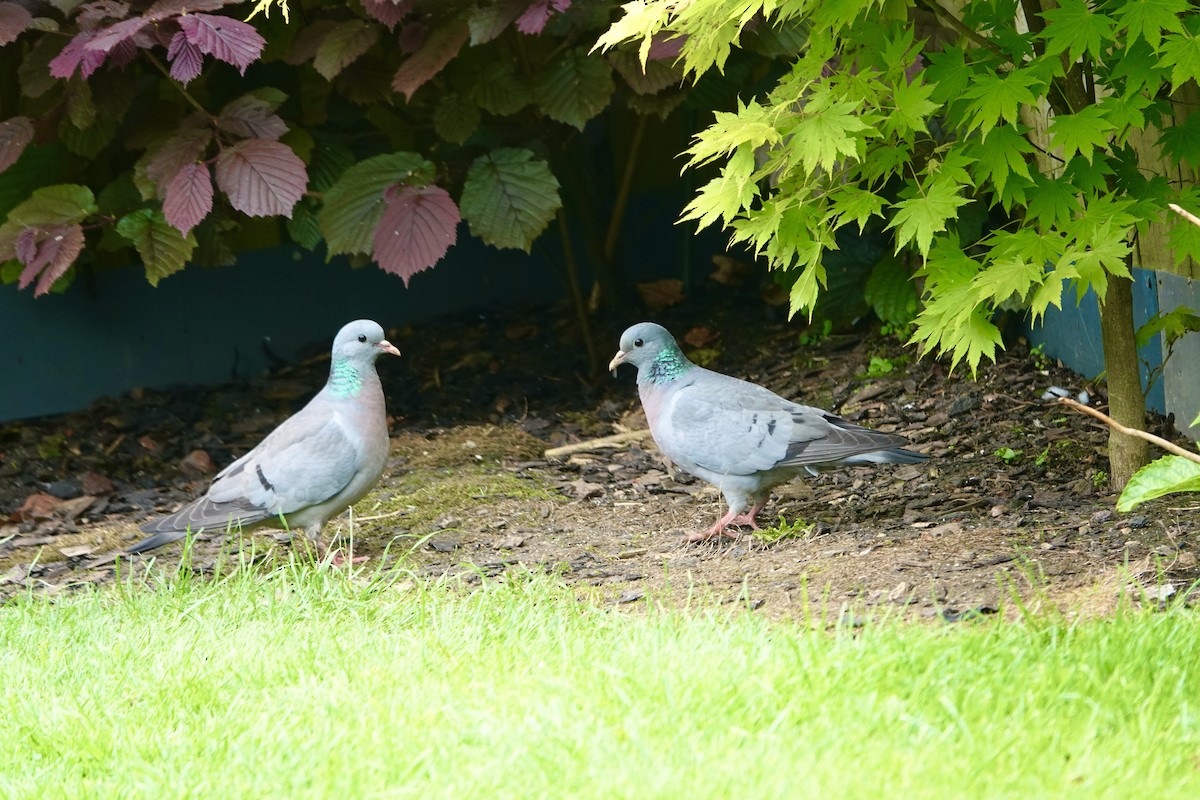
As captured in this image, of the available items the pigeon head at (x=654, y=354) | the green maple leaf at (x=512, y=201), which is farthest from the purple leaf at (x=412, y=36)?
the pigeon head at (x=654, y=354)

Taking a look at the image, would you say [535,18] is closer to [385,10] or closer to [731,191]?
[385,10]

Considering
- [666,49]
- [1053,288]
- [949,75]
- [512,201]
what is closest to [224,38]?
[512,201]

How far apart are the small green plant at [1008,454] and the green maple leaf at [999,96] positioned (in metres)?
1.58

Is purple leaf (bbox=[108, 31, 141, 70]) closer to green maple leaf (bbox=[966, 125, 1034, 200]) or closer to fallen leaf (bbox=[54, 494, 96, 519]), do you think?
fallen leaf (bbox=[54, 494, 96, 519])

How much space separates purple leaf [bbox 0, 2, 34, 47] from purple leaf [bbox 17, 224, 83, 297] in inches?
30.0

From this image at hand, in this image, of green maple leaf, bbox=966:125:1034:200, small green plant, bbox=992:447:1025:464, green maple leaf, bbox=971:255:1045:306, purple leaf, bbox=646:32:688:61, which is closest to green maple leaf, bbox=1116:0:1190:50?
green maple leaf, bbox=966:125:1034:200

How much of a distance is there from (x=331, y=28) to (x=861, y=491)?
2977mm

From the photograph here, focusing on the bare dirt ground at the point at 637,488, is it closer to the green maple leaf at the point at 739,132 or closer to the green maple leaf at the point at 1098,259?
the green maple leaf at the point at 1098,259

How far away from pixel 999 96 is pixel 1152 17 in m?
0.39

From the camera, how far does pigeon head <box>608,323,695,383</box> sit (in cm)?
439

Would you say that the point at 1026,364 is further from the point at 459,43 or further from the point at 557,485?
the point at 459,43

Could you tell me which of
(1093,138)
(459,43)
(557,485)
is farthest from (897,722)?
(459,43)

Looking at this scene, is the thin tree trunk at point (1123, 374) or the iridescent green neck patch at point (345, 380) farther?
the iridescent green neck patch at point (345, 380)

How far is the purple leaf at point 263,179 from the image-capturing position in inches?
186
